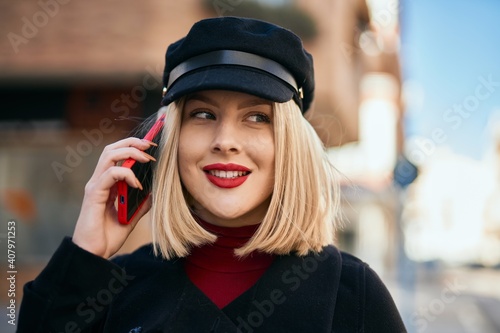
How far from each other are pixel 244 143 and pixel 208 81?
0.23m

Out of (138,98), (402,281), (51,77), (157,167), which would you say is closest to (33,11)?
(51,77)

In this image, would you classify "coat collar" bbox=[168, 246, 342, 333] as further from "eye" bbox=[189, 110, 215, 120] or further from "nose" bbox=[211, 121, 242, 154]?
"eye" bbox=[189, 110, 215, 120]

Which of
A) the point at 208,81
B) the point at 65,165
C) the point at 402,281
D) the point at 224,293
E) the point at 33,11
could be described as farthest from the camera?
the point at 65,165

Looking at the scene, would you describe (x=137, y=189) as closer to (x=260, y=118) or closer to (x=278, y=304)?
(x=260, y=118)

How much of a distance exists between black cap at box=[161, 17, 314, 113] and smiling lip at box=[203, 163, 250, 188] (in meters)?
0.24

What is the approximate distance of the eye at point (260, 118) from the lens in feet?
6.45

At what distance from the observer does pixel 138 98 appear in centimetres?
1032

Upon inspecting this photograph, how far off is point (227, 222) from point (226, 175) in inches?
7.9

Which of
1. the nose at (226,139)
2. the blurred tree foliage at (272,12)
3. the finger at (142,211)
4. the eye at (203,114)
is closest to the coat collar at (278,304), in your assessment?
the finger at (142,211)

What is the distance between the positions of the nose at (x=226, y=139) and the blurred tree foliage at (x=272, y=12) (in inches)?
300

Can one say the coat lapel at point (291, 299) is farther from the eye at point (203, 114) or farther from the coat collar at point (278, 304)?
the eye at point (203, 114)

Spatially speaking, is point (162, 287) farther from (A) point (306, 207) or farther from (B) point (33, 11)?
(B) point (33, 11)

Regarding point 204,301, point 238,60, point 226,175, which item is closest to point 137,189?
point 226,175

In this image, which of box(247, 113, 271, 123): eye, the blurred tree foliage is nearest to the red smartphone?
box(247, 113, 271, 123): eye
